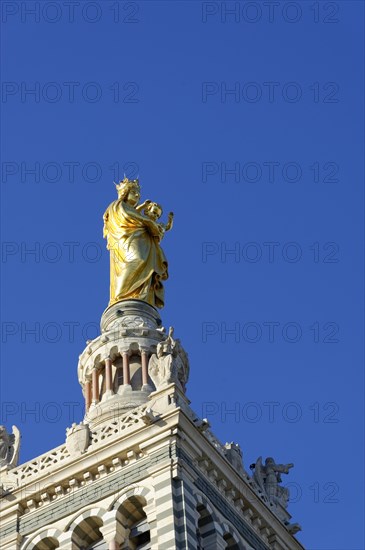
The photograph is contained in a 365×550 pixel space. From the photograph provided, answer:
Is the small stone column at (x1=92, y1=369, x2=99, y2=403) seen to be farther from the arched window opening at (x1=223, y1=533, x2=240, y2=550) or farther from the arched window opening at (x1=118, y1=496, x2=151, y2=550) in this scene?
the arched window opening at (x1=223, y1=533, x2=240, y2=550)

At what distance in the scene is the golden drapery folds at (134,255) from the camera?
2452 inches

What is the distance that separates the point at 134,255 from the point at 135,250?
10.3 inches

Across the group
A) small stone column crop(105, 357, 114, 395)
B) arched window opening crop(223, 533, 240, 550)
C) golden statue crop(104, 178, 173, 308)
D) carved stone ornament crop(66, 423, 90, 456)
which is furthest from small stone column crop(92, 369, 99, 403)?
arched window opening crop(223, 533, 240, 550)

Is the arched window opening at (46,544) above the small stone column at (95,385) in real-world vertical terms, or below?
below

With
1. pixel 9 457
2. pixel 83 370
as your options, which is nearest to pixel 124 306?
pixel 83 370

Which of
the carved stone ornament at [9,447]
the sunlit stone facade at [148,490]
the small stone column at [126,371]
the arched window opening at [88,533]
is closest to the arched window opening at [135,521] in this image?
the sunlit stone facade at [148,490]

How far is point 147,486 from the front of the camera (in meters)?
50.8

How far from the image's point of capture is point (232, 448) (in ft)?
Answer: 181

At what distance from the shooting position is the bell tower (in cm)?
5044

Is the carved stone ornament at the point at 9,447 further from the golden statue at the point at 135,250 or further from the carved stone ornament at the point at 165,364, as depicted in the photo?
the golden statue at the point at 135,250

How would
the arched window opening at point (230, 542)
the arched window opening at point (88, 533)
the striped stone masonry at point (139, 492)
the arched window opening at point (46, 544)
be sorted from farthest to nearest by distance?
the arched window opening at point (230, 542), the arched window opening at point (46, 544), the arched window opening at point (88, 533), the striped stone masonry at point (139, 492)

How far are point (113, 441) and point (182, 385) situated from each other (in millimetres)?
6784

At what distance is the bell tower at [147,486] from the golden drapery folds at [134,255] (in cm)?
510

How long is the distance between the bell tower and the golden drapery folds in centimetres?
510
